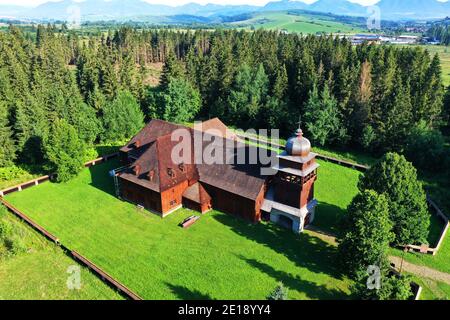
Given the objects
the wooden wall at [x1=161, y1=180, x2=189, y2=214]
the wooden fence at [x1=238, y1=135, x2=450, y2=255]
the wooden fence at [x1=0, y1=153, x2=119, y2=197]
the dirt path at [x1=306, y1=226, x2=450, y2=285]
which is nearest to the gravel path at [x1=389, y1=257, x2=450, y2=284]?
the dirt path at [x1=306, y1=226, x2=450, y2=285]

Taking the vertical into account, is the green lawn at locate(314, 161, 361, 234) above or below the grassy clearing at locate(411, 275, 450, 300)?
above

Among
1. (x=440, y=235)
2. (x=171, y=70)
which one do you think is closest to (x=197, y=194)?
(x=440, y=235)

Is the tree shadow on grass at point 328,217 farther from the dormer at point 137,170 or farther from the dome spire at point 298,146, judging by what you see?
the dormer at point 137,170

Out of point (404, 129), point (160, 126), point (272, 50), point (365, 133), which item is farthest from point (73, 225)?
point (272, 50)

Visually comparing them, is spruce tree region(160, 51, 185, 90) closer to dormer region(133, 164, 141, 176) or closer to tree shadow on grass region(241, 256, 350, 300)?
dormer region(133, 164, 141, 176)

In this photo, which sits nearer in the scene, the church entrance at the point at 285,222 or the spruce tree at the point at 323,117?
the church entrance at the point at 285,222

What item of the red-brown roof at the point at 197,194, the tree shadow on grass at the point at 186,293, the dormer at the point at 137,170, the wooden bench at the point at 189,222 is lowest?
the tree shadow on grass at the point at 186,293

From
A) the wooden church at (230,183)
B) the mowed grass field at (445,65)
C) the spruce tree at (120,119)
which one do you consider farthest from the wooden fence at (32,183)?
the mowed grass field at (445,65)
